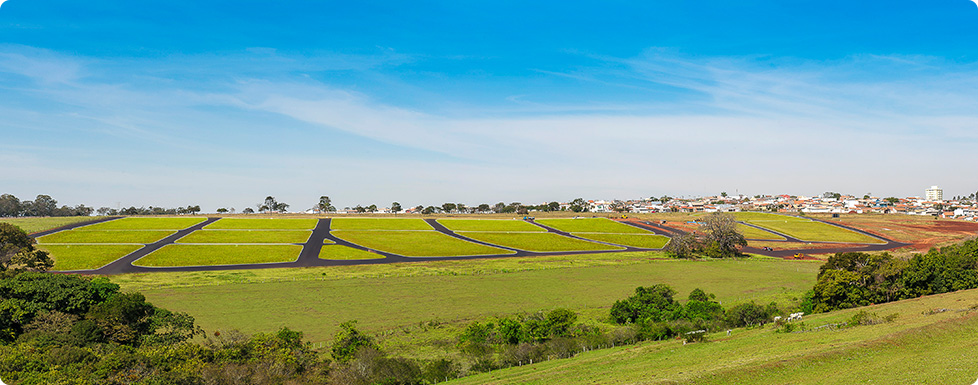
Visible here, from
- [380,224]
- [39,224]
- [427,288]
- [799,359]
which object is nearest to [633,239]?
[380,224]

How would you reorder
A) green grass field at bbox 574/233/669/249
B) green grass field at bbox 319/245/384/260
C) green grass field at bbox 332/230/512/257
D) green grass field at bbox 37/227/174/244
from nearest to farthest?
green grass field at bbox 319/245/384/260
green grass field at bbox 332/230/512/257
green grass field at bbox 37/227/174/244
green grass field at bbox 574/233/669/249

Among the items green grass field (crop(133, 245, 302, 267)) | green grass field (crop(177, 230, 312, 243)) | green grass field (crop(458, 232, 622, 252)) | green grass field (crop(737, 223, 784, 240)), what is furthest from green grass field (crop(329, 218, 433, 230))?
green grass field (crop(737, 223, 784, 240))

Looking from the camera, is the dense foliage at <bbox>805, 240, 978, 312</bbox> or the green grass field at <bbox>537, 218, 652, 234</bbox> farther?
the green grass field at <bbox>537, 218, 652, 234</bbox>

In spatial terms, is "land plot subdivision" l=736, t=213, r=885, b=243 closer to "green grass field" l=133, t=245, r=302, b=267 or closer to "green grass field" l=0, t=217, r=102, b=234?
"green grass field" l=133, t=245, r=302, b=267

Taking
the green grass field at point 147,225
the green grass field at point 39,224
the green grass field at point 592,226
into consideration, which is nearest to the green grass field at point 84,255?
the green grass field at point 147,225

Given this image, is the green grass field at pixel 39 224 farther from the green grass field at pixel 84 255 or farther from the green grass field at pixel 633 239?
the green grass field at pixel 633 239

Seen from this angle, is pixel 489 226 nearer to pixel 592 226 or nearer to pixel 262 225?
pixel 592 226
